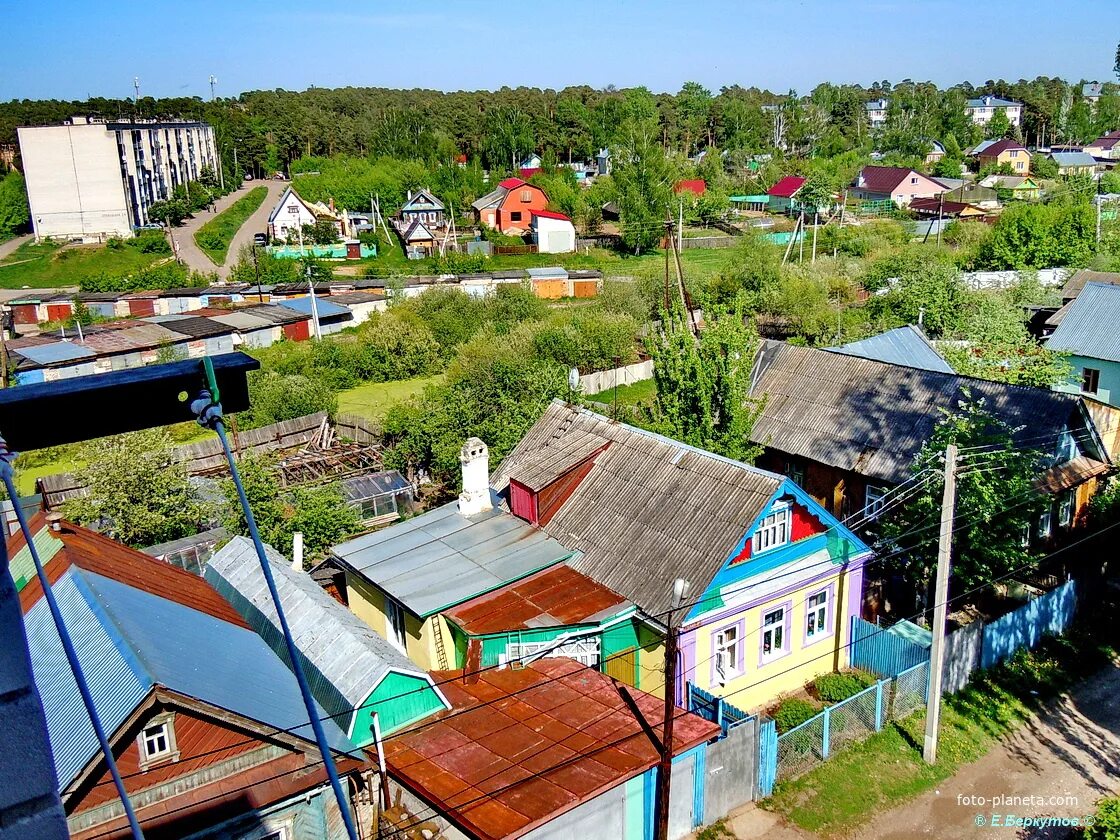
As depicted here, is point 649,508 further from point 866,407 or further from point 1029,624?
point 866,407

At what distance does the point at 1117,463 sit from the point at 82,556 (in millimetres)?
20883

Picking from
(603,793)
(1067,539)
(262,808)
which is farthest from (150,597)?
(1067,539)

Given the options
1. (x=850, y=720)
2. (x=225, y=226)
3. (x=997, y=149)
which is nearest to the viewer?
(x=850, y=720)

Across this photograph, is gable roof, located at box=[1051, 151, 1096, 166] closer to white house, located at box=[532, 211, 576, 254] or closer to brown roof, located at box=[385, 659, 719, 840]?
white house, located at box=[532, 211, 576, 254]

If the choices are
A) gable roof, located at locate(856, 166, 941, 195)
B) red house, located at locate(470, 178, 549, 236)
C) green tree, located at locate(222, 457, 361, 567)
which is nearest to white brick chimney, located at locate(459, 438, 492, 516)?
green tree, located at locate(222, 457, 361, 567)

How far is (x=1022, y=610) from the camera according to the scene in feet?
52.2

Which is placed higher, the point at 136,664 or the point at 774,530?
the point at 136,664

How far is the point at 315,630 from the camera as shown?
523 inches

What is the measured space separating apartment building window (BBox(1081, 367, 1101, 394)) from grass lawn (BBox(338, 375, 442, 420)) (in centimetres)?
2088

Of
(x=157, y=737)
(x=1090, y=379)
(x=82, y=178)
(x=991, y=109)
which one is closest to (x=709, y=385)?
(x=157, y=737)

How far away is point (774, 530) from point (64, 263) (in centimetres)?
5536

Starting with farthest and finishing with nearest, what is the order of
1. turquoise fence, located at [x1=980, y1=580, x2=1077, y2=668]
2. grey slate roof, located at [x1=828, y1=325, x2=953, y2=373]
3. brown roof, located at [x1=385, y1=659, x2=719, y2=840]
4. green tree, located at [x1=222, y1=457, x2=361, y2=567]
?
grey slate roof, located at [x1=828, y1=325, x2=953, y2=373], green tree, located at [x1=222, y1=457, x2=361, y2=567], turquoise fence, located at [x1=980, y1=580, x2=1077, y2=668], brown roof, located at [x1=385, y1=659, x2=719, y2=840]

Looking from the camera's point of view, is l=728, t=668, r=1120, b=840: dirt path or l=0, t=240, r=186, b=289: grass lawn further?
l=0, t=240, r=186, b=289: grass lawn

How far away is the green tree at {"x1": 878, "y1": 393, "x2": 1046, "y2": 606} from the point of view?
50.1ft
